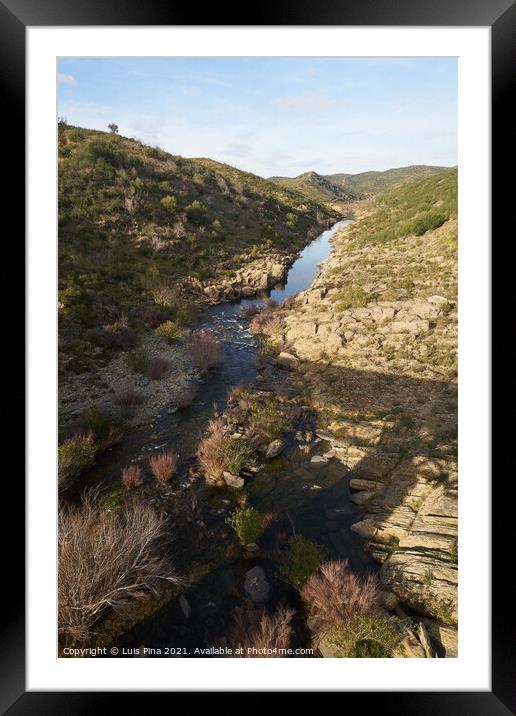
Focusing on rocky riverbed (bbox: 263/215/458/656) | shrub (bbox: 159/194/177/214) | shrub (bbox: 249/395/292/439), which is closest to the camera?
rocky riverbed (bbox: 263/215/458/656)

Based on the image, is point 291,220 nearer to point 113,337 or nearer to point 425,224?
point 425,224

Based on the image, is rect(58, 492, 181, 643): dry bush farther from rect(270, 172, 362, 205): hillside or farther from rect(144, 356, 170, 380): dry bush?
rect(270, 172, 362, 205): hillside

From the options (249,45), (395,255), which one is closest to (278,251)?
(395,255)

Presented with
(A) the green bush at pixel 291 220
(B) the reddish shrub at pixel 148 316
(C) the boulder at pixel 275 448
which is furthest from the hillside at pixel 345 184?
(C) the boulder at pixel 275 448

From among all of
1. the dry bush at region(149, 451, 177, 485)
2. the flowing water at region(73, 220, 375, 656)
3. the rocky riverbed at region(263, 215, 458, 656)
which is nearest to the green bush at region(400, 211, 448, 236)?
the rocky riverbed at region(263, 215, 458, 656)

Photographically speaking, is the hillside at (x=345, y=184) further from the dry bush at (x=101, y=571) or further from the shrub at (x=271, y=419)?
the dry bush at (x=101, y=571)

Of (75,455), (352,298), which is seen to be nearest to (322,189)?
(352,298)

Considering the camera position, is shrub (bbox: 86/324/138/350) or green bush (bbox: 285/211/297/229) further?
green bush (bbox: 285/211/297/229)
